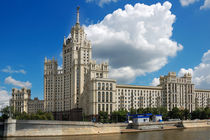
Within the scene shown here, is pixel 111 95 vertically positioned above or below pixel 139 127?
above

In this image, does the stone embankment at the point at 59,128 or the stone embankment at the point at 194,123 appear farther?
the stone embankment at the point at 194,123

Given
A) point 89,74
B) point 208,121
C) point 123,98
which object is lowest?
point 208,121

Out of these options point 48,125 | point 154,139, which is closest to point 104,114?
point 48,125

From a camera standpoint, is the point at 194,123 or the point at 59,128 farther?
the point at 194,123

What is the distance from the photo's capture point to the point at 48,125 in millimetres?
107062

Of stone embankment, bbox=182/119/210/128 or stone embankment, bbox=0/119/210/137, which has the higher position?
stone embankment, bbox=0/119/210/137

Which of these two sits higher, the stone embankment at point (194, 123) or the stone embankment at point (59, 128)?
the stone embankment at point (59, 128)

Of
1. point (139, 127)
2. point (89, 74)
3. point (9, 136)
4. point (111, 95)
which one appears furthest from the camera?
point (89, 74)

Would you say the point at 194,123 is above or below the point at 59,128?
below

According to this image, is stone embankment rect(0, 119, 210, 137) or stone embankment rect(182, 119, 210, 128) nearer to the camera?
stone embankment rect(0, 119, 210, 137)

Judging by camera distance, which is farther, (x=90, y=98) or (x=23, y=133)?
(x=90, y=98)

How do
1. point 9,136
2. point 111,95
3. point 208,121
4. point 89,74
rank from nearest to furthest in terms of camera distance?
point 9,136
point 208,121
point 111,95
point 89,74

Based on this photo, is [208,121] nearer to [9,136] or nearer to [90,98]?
[90,98]

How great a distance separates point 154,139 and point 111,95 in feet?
266
